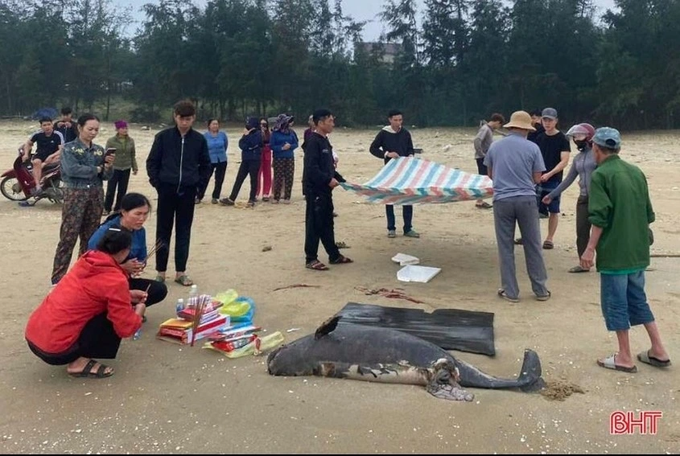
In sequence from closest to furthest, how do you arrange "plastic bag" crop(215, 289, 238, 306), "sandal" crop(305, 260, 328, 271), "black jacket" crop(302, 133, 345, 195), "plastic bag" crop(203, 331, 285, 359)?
"plastic bag" crop(203, 331, 285, 359)
"plastic bag" crop(215, 289, 238, 306)
"black jacket" crop(302, 133, 345, 195)
"sandal" crop(305, 260, 328, 271)

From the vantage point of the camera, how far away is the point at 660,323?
194 inches

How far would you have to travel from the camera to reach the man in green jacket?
3.94 meters

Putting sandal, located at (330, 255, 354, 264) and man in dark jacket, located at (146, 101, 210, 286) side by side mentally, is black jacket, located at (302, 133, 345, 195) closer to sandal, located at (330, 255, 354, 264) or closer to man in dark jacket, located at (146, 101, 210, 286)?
sandal, located at (330, 255, 354, 264)

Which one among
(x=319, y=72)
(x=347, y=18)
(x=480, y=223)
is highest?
(x=347, y=18)

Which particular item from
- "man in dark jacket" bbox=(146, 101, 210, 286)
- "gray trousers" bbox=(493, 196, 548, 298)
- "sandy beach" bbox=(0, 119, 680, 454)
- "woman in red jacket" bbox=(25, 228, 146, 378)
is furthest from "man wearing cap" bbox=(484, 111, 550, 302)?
"woman in red jacket" bbox=(25, 228, 146, 378)

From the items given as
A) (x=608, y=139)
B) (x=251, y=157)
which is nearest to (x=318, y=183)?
(x=608, y=139)

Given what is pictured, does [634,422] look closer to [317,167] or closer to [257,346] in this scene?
[257,346]

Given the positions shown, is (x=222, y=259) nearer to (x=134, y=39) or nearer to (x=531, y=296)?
(x=531, y=296)

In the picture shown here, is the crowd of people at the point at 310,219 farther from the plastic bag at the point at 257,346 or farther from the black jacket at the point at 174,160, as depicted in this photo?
the plastic bag at the point at 257,346

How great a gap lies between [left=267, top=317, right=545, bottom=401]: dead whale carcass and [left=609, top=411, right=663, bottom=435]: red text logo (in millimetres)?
442

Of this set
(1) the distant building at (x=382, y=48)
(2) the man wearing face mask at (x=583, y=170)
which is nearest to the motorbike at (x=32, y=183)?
(2) the man wearing face mask at (x=583, y=170)

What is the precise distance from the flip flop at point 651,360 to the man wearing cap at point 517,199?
1.37 metres

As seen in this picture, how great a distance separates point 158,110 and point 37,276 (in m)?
28.0

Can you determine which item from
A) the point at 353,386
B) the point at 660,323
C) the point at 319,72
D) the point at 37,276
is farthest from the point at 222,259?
the point at 319,72
